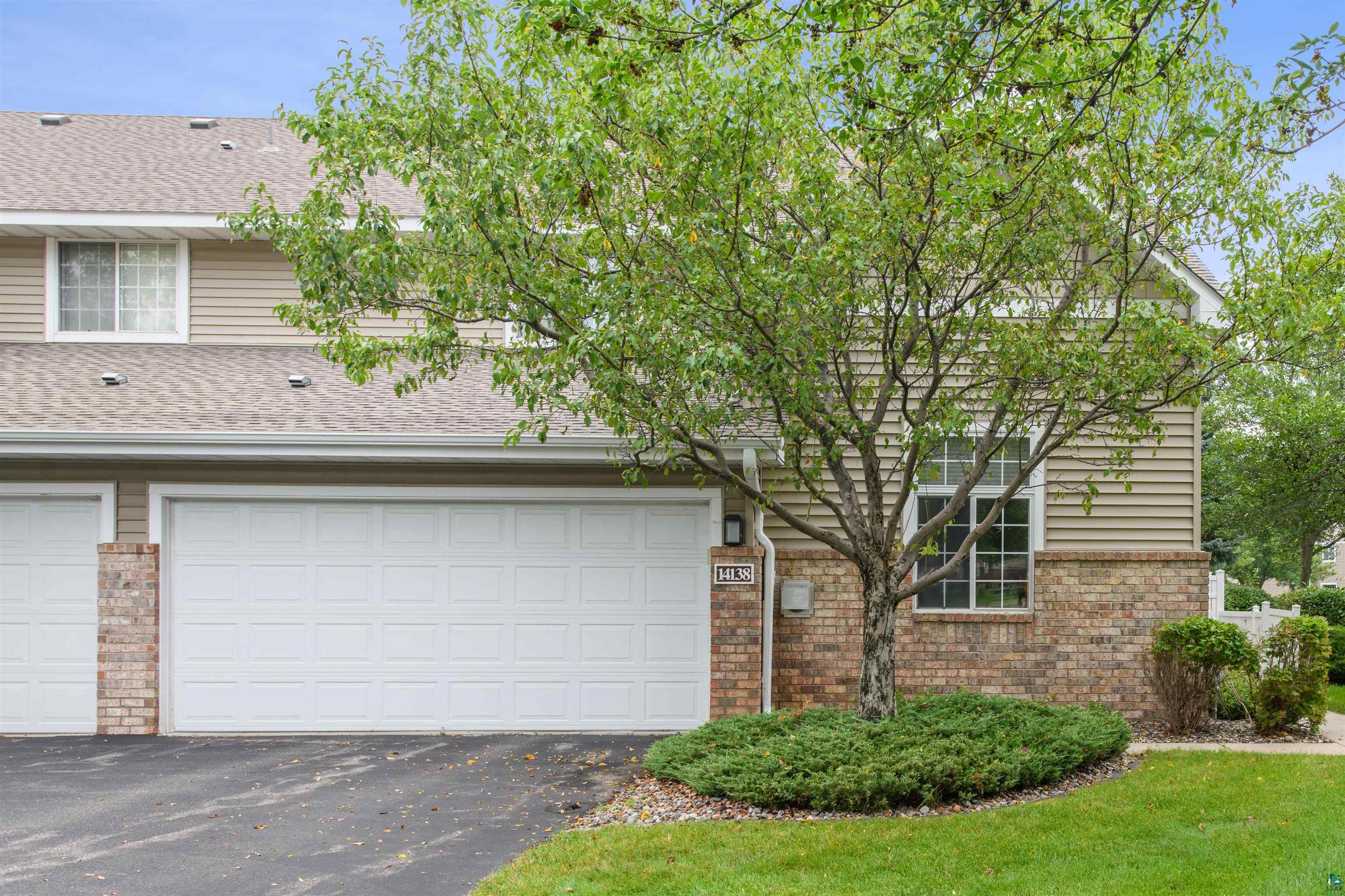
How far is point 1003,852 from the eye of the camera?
579 cm

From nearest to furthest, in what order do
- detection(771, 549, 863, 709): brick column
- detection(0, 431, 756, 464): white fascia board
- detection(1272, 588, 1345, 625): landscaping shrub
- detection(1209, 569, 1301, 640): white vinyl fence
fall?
detection(0, 431, 756, 464): white fascia board < detection(771, 549, 863, 709): brick column < detection(1209, 569, 1301, 640): white vinyl fence < detection(1272, 588, 1345, 625): landscaping shrub

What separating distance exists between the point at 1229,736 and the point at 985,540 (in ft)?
8.87


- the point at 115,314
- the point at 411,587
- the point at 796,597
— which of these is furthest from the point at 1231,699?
the point at 115,314

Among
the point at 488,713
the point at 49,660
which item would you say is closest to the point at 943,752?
the point at 488,713

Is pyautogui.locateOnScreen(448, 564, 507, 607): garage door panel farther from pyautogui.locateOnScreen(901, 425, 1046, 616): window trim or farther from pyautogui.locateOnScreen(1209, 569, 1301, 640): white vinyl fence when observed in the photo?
pyautogui.locateOnScreen(1209, 569, 1301, 640): white vinyl fence

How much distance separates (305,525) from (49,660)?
2556 millimetres

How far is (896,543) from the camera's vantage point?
8.07 metres

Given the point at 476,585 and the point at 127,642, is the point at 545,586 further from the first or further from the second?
the point at 127,642

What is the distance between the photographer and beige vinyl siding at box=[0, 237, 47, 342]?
1132 centimetres

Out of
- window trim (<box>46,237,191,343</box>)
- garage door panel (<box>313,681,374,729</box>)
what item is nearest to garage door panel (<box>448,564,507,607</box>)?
garage door panel (<box>313,681,374,729</box>)

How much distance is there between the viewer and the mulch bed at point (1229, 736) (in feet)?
29.8

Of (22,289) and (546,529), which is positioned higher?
(22,289)

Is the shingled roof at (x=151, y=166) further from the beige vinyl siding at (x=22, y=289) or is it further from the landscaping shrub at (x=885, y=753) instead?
the landscaping shrub at (x=885, y=753)

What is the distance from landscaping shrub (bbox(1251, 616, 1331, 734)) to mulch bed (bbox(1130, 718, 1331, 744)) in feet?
0.32
